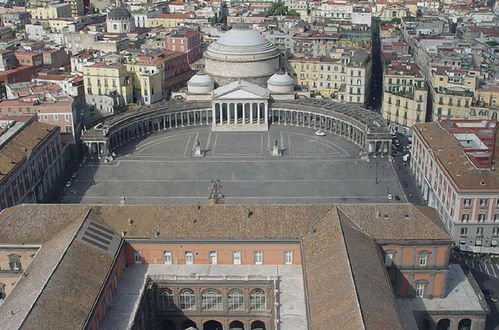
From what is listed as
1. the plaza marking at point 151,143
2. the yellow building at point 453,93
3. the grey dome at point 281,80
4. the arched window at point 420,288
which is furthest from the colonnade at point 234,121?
the arched window at point 420,288

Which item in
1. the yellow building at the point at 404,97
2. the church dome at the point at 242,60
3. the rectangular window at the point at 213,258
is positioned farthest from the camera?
the church dome at the point at 242,60

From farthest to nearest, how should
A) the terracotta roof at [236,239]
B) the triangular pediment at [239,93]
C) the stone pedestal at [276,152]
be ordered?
the triangular pediment at [239,93], the stone pedestal at [276,152], the terracotta roof at [236,239]

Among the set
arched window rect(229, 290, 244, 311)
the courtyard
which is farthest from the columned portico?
arched window rect(229, 290, 244, 311)

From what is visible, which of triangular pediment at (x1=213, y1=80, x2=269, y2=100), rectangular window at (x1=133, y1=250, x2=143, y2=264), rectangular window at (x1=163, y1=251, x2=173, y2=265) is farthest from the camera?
triangular pediment at (x1=213, y1=80, x2=269, y2=100)

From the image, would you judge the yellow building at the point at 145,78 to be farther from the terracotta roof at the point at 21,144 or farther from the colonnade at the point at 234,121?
the terracotta roof at the point at 21,144

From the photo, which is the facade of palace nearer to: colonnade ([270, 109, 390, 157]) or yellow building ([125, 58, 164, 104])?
colonnade ([270, 109, 390, 157])

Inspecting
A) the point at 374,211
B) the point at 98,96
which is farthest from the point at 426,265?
the point at 98,96

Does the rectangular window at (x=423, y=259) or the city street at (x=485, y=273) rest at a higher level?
the rectangular window at (x=423, y=259)
